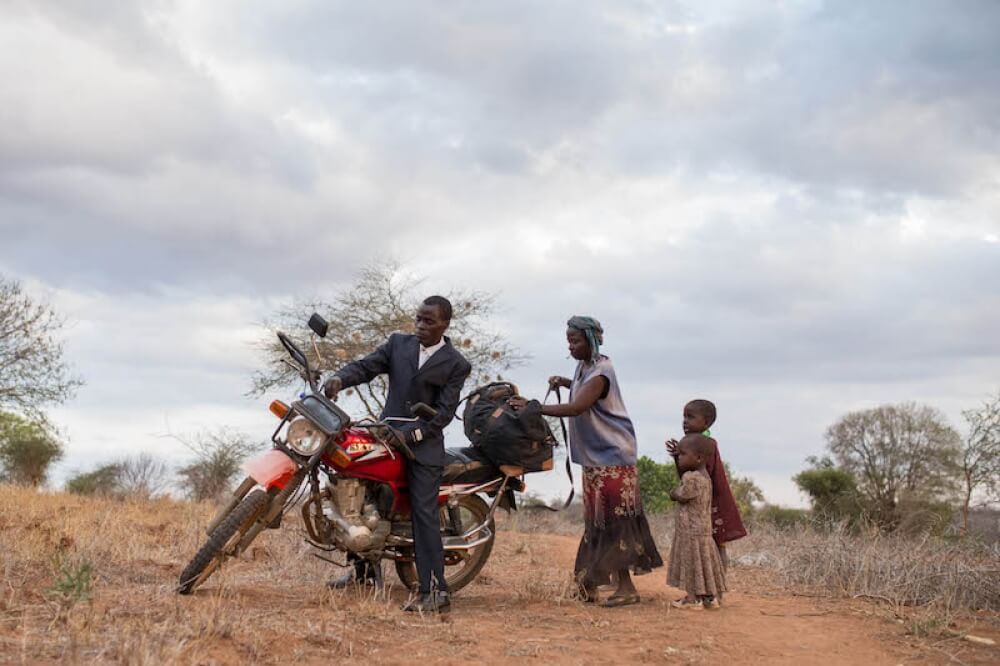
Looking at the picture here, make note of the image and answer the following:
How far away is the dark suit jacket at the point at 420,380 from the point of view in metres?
6.68

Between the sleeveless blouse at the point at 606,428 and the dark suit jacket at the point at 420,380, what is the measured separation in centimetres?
106

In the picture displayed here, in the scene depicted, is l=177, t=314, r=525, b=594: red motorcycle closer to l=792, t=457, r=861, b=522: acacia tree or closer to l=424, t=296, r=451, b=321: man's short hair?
l=424, t=296, r=451, b=321: man's short hair

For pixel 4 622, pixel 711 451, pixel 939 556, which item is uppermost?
pixel 711 451

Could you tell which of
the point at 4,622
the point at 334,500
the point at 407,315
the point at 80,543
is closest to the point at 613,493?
the point at 334,500

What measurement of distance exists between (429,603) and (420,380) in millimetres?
1447

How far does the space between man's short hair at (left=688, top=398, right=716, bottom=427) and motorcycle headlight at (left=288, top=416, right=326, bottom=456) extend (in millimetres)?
2755

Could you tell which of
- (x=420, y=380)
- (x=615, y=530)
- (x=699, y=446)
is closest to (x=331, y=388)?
(x=420, y=380)

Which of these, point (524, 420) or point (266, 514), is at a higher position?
point (524, 420)

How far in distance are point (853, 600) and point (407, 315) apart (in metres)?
15.3

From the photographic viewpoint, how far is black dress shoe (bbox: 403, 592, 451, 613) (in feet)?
21.4

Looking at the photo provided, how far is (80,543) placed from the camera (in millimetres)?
8641

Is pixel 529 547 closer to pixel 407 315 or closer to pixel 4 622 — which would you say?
pixel 4 622

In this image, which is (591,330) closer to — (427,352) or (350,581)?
(427,352)

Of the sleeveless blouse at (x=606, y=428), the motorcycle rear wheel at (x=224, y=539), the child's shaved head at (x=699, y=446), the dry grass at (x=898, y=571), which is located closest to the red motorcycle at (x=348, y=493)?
the motorcycle rear wheel at (x=224, y=539)
